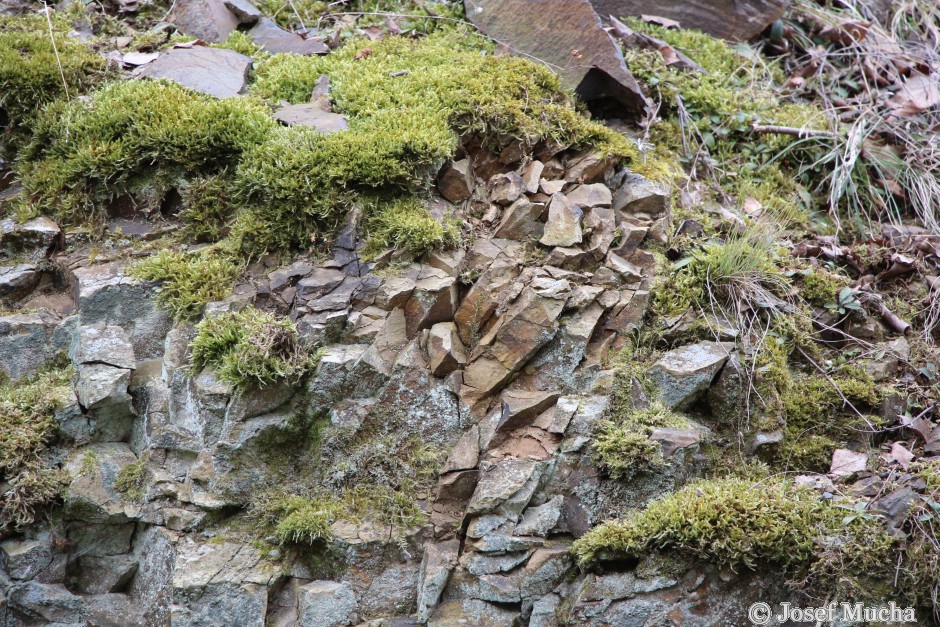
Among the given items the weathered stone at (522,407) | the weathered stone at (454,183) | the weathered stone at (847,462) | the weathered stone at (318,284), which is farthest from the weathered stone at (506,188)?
the weathered stone at (847,462)

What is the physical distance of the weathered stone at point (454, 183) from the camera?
5809 mm

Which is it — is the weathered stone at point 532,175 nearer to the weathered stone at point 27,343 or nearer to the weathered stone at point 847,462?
the weathered stone at point 847,462

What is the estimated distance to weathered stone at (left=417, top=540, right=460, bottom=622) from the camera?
4430 mm

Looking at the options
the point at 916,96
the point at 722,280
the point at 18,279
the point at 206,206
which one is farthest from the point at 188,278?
the point at 916,96

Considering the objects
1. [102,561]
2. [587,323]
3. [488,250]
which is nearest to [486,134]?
[488,250]

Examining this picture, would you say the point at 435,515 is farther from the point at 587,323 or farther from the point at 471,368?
the point at 587,323

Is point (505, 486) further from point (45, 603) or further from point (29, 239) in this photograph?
point (29, 239)

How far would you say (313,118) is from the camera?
599 centimetres

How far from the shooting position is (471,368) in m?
5.13

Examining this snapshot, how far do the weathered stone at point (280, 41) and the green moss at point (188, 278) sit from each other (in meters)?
2.40

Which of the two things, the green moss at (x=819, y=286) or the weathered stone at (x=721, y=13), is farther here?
the weathered stone at (x=721, y=13)

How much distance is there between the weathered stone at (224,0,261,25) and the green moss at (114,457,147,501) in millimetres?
4460

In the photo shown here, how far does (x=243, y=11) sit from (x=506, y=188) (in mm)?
3395

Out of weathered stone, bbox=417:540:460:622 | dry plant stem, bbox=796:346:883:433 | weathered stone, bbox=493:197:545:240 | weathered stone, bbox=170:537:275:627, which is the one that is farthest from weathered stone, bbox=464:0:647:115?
weathered stone, bbox=170:537:275:627
